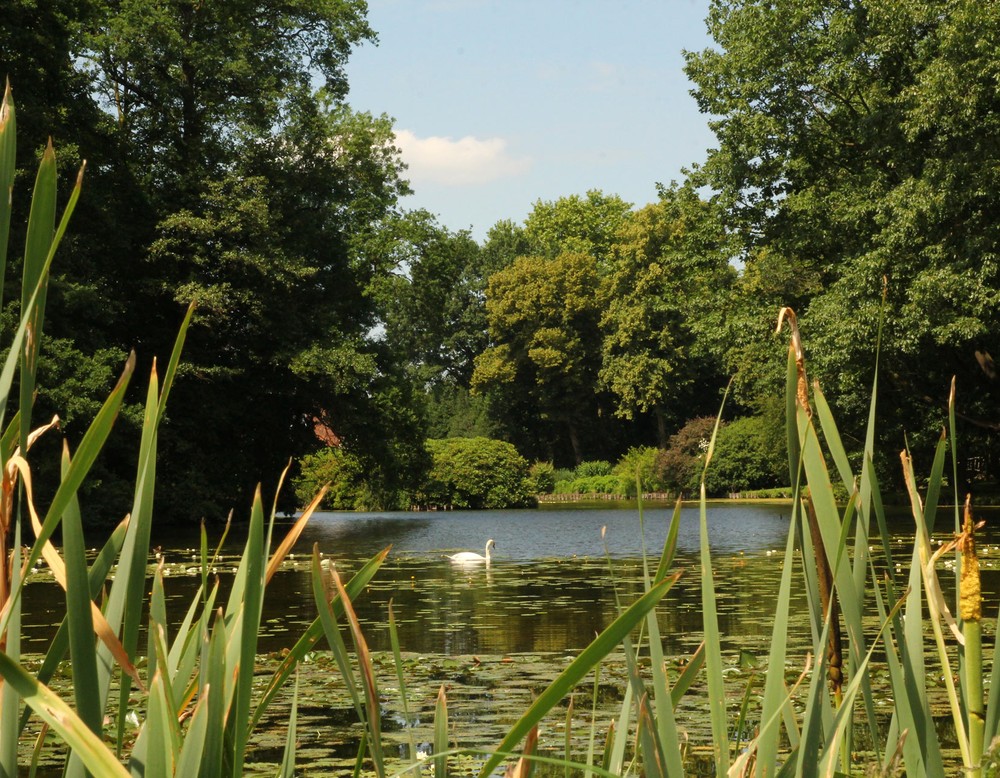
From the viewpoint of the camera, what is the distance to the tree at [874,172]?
695 inches

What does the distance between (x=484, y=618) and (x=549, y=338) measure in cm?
4377

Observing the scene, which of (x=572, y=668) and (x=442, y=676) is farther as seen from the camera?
(x=442, y=676)

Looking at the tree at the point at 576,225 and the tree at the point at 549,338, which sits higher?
the tree at the point at 576,225

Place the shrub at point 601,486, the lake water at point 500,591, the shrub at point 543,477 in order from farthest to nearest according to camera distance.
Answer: the shrub at point 601,486 → the shrub at point 543,477 → the lake water at point 500,591

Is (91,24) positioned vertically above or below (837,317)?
above

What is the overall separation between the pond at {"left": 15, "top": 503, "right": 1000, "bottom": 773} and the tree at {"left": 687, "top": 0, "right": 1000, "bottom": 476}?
11.3ft

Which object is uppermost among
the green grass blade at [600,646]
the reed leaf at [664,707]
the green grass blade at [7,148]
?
the green grass blade at [7,148]

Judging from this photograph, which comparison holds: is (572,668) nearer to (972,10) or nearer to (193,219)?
(972,10)

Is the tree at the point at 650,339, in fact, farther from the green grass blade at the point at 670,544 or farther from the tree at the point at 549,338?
the green grass blade at the point at 670,544

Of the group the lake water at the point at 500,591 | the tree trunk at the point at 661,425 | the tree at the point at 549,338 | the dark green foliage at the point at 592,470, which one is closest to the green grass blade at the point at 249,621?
the lake water at the point at 500,591

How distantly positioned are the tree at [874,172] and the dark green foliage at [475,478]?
18.0m

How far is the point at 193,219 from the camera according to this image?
22406 mm

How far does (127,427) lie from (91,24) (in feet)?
25.5

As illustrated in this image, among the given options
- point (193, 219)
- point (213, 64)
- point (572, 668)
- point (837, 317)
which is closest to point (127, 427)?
point (193, 219)
